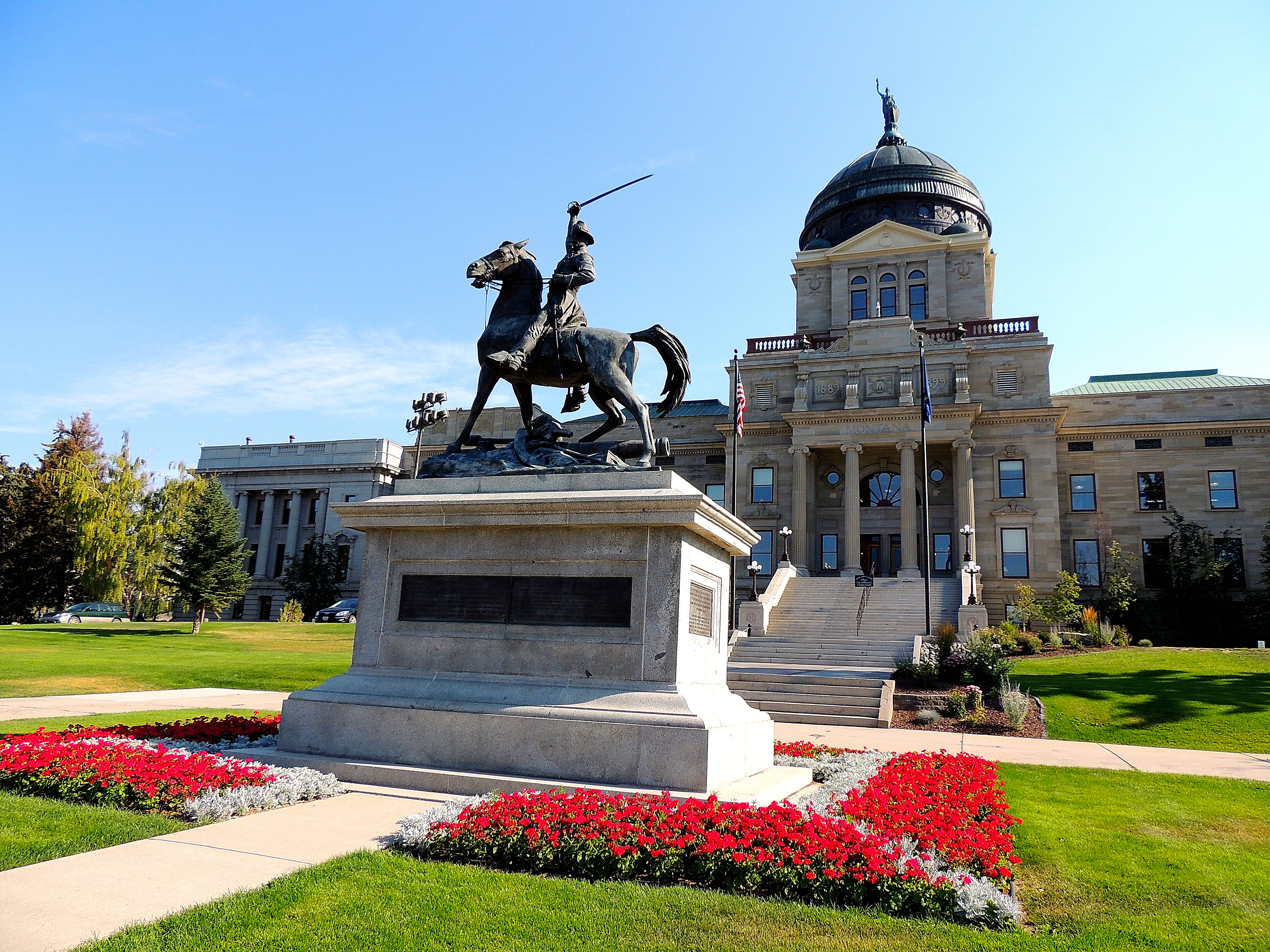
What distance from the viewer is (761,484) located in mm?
50000

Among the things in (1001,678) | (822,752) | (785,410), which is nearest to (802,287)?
(785,410)

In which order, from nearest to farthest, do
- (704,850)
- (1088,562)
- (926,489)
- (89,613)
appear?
(704,850) → (926,489) → (1088,562) → (89,613)

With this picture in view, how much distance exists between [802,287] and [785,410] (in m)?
10.9

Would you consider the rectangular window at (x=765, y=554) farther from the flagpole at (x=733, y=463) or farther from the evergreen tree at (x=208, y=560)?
the evergreen tree at (x=208, y=560)

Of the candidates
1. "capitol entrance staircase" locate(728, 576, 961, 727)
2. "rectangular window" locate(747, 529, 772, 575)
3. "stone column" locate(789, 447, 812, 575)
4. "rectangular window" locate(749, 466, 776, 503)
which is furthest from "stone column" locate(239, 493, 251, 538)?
"capitol entrance staircase" locate(728, 576, 961, 727)

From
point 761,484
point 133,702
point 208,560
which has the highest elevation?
point 761,484

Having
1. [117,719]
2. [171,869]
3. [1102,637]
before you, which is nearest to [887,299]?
[1102,637]

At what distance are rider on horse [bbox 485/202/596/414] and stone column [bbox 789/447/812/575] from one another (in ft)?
121

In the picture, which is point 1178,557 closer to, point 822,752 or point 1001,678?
point 1001,678

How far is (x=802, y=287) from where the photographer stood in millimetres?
56094

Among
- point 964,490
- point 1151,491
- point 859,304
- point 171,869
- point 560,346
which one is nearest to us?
point 171,869

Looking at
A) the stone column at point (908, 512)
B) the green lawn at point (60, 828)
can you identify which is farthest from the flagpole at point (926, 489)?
the green lawn at point (60, 828)

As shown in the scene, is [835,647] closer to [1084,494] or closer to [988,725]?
[988,725]

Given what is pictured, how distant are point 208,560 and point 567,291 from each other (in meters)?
41.4
